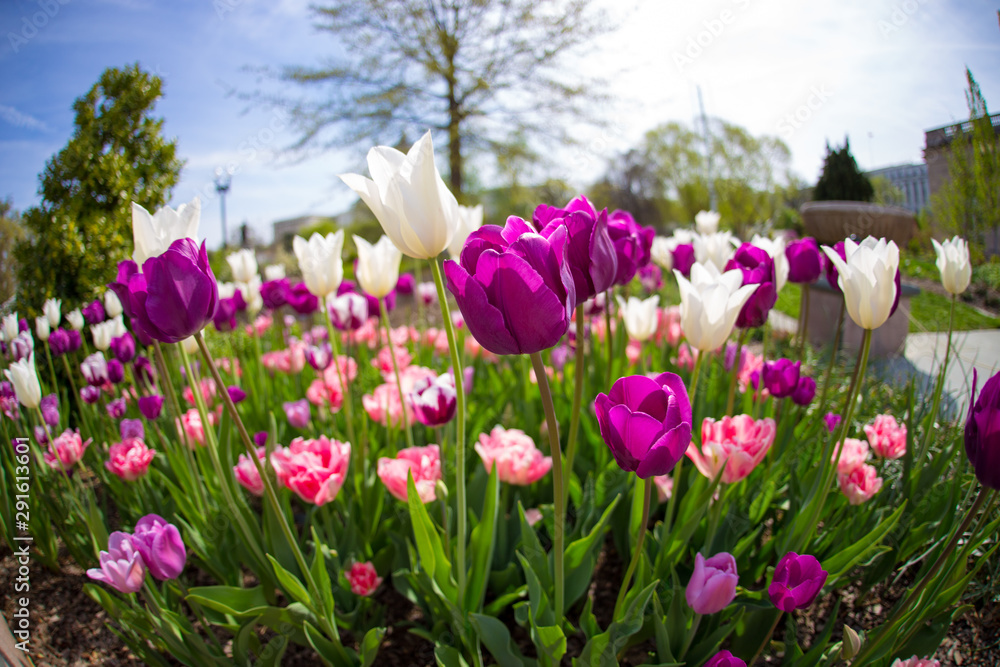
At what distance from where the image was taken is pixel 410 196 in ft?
3.09

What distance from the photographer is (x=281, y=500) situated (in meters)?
1.59

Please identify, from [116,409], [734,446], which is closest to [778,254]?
[734,446]

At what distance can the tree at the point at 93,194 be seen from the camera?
2.81 meters

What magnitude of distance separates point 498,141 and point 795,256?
43.7 ft

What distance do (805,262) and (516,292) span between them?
60.0 inches

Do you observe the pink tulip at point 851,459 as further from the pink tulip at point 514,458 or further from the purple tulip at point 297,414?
the purple tulip at point 297,414

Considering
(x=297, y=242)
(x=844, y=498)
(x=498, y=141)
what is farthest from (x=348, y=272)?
(x=844, y=498)

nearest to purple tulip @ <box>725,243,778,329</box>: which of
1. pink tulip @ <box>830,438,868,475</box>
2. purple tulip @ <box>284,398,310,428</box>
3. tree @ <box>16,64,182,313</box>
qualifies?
pink tulip @ <box>830,438,868,475</box>

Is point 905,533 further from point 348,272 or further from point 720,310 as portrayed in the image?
point 348,272

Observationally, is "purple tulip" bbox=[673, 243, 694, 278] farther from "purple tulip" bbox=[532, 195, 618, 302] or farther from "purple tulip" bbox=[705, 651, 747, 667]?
"purple tulip" bbox=[705, 651, 747, 667]

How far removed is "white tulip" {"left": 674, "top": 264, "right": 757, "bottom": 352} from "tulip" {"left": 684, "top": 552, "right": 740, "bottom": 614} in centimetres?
49

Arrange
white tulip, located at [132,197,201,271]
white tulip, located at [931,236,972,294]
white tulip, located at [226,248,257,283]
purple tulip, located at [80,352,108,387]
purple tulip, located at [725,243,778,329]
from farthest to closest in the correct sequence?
1. white tulip, located at [226,248,257,283]
2. purple tulip, located at [80,352,108,387]
3. white tulip, located at [931,236,972,294]
4. purple tulip, located at [725,243,778,329]
5. white tulip, located at [132,197,201,271]

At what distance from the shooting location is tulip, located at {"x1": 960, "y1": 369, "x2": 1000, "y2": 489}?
0.83 meters

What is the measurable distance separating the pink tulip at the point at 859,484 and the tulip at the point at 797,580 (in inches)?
27.9
